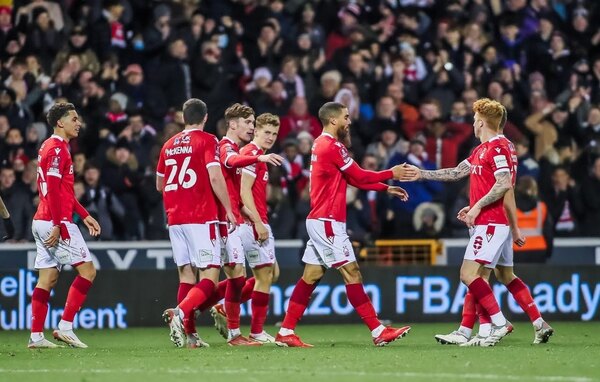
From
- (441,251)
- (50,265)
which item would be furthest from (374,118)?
(50,265)

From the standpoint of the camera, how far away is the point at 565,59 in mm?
22859

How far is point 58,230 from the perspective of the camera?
1355 centimetres

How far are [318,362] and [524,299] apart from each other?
2.96m

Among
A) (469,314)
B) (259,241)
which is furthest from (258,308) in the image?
(469,314)

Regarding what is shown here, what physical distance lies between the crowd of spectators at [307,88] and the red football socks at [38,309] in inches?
197

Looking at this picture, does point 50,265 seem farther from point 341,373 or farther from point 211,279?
point 341,373

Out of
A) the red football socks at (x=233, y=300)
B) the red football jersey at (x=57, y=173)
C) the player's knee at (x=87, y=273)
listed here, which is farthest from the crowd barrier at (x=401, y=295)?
the red football jersey at (x=57, y=173)

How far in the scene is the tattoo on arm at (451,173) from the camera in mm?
13438

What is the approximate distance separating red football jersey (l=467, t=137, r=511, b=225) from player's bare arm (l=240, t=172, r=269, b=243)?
82.1 inches

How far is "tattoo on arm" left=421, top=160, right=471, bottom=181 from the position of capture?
44.1ft

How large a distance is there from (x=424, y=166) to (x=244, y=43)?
13.3 ft

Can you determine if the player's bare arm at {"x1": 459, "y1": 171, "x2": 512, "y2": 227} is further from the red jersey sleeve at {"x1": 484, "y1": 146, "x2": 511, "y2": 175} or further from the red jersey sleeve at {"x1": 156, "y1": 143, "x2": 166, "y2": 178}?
the red jersey sleeve at {"x1": 156, "y1": 143, "x2": 166, "y2": 178}

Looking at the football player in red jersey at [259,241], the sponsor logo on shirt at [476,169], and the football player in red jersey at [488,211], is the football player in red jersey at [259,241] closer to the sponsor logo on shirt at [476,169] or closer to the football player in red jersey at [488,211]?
the football player in red jersey at [488,211]

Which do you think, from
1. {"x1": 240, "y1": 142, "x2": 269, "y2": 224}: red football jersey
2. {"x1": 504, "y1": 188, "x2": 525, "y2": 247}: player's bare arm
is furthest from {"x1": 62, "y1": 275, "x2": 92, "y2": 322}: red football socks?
{"x1": 504, "y1": 188, "x2": 525, "y2": 247}: player's bare arm
